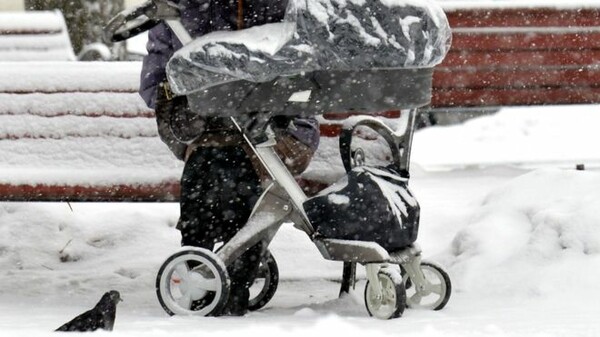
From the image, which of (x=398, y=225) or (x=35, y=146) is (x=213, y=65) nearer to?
(x=398, y=225)

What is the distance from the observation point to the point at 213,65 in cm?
482

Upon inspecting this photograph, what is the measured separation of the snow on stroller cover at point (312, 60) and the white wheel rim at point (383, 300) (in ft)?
2.00

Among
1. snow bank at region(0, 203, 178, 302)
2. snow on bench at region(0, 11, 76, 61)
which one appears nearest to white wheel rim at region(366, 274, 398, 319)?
snow bank at region(0, 203, 178, 302)

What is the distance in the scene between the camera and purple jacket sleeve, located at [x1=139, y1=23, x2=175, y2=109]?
5.45 metres

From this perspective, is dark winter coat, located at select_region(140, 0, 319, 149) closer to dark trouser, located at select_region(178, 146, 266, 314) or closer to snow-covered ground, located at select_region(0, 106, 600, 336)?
dark trouser, located at select_region(178, 146, 266, 314)

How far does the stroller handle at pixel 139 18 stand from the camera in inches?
196

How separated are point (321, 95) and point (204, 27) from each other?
555 mm

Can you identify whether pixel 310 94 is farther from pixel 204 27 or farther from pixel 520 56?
pixel 520 56

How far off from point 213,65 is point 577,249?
1902 mm

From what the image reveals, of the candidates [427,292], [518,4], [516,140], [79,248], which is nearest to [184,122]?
[427,292]

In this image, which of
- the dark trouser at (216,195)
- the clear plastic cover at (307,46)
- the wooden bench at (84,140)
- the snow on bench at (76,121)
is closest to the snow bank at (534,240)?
the wooden bench at (84,140)

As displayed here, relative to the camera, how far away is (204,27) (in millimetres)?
5180

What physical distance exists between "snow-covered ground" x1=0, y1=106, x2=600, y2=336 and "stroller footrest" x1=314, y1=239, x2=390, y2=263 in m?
0.22

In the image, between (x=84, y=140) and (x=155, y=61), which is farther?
(x=84, y=140)
